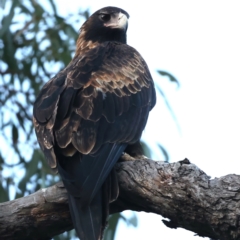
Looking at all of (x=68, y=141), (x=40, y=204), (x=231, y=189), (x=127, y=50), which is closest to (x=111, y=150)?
(x=68, y=141)

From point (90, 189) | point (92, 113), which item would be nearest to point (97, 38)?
point (92, 113)

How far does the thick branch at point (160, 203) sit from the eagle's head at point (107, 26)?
174 centimetres

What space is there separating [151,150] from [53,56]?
57.9 inches

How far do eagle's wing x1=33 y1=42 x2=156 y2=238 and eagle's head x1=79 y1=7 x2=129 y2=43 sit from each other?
0.38 meters

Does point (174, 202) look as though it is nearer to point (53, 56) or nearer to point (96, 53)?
point (96, 53)

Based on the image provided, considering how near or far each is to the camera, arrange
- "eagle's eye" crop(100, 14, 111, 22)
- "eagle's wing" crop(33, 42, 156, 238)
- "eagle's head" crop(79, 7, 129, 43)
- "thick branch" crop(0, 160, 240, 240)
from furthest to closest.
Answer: "eagle's eye" crop(100, 14, 111, 22) < "eagle's head" crop(79, 7, 129, 43) < "eagle's wing" crop(33, 42, 156, 238) < "thick branch" crop(0, 160, 240, 240)

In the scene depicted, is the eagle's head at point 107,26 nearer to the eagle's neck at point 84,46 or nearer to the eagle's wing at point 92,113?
the eagle's neck at point 84,46

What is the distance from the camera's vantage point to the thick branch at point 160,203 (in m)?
3.33

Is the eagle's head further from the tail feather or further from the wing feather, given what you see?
the tail feather

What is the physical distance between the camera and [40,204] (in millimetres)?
3816

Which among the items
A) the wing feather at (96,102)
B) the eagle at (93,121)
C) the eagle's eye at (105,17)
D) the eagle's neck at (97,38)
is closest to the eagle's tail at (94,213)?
the eagle at (93,121)

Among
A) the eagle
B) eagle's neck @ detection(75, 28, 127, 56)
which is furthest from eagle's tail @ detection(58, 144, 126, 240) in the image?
eagle's neck @ detection(75, 28, 127, 56)

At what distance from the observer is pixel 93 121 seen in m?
4.12

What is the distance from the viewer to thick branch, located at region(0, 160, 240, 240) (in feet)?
10.9
